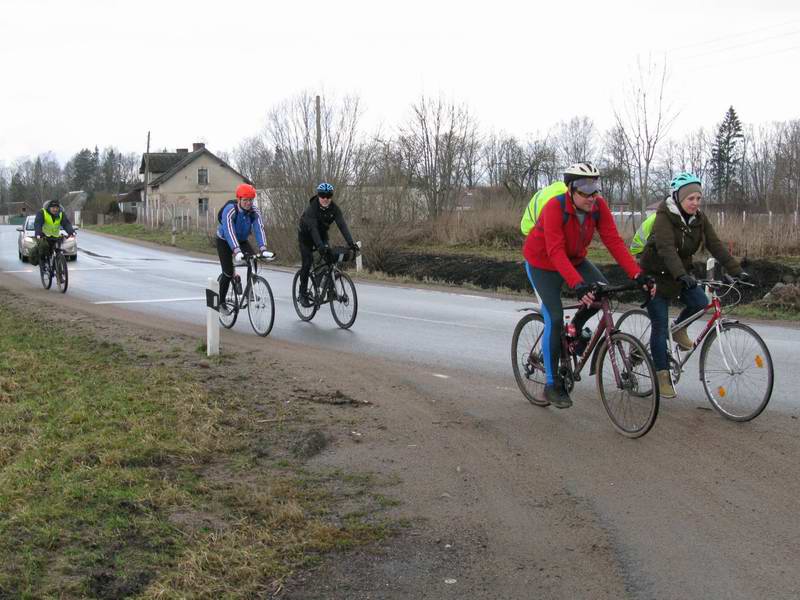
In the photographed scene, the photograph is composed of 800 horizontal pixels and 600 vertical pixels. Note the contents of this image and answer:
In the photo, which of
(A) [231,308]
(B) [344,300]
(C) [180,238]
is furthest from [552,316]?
(C) [180,238]

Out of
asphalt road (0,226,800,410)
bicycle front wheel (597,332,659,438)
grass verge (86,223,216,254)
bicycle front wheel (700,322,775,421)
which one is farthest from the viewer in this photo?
grass verge (86,223,216,254)

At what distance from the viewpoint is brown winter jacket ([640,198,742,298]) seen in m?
6.39

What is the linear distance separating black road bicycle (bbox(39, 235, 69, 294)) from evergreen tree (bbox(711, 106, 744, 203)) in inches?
2542

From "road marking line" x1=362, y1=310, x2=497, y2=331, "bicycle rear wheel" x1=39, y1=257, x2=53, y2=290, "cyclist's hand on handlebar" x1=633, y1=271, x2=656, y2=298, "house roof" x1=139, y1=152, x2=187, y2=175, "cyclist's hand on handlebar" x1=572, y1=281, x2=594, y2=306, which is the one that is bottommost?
"road marking line" x1=362, y1=310, x2=497, y2=331

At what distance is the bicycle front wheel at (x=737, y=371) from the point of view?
6199 millimetres

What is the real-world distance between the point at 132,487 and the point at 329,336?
6.55 metres

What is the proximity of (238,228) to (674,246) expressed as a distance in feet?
21.0

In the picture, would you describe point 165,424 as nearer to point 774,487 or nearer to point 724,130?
point 774,487

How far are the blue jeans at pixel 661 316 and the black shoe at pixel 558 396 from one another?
0.73 meters

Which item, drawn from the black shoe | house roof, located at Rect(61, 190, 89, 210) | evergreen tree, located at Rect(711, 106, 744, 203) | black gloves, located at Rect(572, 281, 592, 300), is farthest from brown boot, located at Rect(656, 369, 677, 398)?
house roof, located at Rect(61, 190, 89, 210)

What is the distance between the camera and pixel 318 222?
1191 centimetres

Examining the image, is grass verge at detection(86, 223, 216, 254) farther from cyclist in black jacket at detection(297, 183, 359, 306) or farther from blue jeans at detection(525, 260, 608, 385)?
blue jeans at detection(525, 260, 608, 385)

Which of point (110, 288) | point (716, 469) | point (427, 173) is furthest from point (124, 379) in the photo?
point (427, 173)

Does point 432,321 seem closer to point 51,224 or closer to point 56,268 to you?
point 51,224
